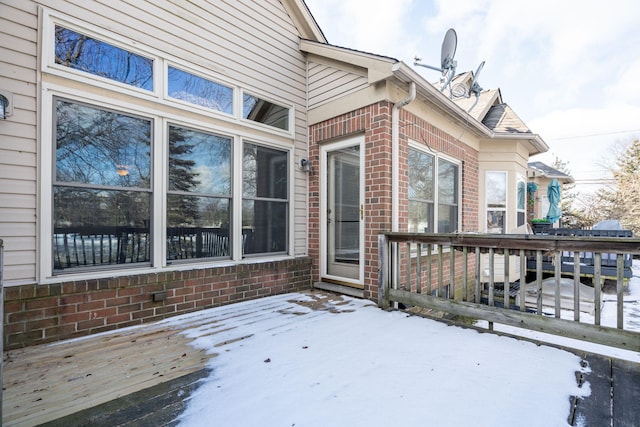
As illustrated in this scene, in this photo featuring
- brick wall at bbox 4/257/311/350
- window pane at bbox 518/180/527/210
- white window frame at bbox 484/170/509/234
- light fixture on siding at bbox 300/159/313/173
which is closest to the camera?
brick wall at bbox 4/257/311/350

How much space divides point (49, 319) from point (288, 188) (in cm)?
289

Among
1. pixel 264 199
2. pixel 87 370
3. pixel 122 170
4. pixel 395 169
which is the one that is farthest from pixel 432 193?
pixel 87 370

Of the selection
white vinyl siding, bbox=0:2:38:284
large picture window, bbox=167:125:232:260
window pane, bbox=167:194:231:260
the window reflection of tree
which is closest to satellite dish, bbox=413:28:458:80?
the window reflection of tree

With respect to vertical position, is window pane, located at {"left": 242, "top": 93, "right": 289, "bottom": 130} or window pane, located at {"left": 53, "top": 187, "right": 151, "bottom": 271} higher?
window pane, located at {"left": 242, "top": 93, "right": 289, "bottom": 130}

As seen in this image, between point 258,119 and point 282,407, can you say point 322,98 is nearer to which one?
point 258,119

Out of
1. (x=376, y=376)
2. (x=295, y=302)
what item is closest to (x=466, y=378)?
(x=376, y=376)

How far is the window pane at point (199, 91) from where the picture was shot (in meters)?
3.39

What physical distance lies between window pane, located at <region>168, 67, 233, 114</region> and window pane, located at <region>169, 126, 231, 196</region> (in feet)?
1.18

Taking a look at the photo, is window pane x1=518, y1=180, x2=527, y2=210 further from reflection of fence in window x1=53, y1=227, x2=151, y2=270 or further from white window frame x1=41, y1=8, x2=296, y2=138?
reflection of fence in window x1=53, y1=227, x2=151, y2=270

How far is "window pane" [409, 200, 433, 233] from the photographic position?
4.48 meters

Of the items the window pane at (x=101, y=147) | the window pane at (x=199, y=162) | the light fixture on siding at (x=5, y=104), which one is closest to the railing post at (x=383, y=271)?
the window pane at (x=199, y=162)

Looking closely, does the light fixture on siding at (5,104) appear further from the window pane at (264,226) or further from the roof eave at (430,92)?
the roof eave at (430,92)

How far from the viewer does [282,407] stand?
5.55ft

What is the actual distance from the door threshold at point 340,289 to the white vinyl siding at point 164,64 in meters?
0.54
